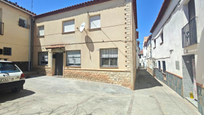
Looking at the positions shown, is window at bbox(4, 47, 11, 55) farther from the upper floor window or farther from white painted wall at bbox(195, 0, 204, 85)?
white painted wall at bbox(195, 0, 204, 85)

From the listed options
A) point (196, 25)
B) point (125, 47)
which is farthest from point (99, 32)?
point (196, 25)

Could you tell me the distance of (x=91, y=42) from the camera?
879 centimetres

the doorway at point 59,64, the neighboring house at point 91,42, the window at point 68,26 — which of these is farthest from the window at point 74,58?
the window at point 68,26

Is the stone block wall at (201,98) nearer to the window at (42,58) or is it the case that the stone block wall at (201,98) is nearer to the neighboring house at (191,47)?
the neighboring house at (191,47)

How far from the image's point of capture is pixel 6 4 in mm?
9734

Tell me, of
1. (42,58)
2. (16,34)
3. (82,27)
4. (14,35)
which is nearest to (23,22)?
(16,34)

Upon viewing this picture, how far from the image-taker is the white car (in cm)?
454

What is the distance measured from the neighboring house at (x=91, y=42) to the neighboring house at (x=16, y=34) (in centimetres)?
114

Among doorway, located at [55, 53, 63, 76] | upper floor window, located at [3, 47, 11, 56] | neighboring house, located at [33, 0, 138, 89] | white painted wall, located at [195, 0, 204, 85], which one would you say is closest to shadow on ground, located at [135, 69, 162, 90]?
neighboring house, located at [33, 0, 138, 89]

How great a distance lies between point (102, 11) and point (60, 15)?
4.32 m

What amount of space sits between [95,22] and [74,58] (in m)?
3.57

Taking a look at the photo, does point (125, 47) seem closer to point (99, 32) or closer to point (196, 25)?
point (99, 32)

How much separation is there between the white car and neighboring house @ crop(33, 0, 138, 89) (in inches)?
175

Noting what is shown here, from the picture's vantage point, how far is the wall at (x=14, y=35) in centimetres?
962
